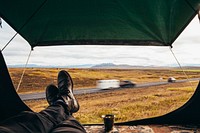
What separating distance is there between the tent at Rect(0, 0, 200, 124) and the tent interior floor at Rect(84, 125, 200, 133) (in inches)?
3.9

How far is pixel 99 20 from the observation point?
2094 mm

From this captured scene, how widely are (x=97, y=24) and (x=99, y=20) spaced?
68 millimetres

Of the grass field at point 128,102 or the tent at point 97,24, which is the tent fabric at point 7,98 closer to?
the tent at point 97,24

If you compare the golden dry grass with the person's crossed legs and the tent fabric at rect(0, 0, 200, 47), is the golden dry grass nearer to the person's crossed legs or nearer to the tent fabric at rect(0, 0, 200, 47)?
the tent fabric at rect(0, 0, 200, 47)

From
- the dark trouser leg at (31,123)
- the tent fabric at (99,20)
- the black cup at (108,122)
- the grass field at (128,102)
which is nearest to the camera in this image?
the dark trouser leg at (31,123)

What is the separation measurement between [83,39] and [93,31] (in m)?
0.18

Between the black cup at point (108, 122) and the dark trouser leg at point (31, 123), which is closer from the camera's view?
the dark trouser leg at point (31, 123)

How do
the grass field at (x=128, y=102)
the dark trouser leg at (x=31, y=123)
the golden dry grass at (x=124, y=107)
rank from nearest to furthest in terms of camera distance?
the dark trouser leg at (x=31, y=123), the golden dry grass at (x=124, y=107), the grass field at (x=128, y=102)

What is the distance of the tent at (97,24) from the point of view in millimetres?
1826

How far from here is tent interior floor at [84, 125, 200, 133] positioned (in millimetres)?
1991

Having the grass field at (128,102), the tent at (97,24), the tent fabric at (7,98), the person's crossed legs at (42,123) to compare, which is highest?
the tent at (97,24)

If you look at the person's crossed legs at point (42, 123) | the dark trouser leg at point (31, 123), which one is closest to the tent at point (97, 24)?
the person's crossed legs at point (42, 123)

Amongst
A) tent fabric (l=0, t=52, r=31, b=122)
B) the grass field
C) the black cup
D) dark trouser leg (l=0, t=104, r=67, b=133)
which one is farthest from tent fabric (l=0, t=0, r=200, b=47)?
dark trouser leg (l=0, t=104, r=67, b=133)

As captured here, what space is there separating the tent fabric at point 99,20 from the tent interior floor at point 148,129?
961 millimetres
